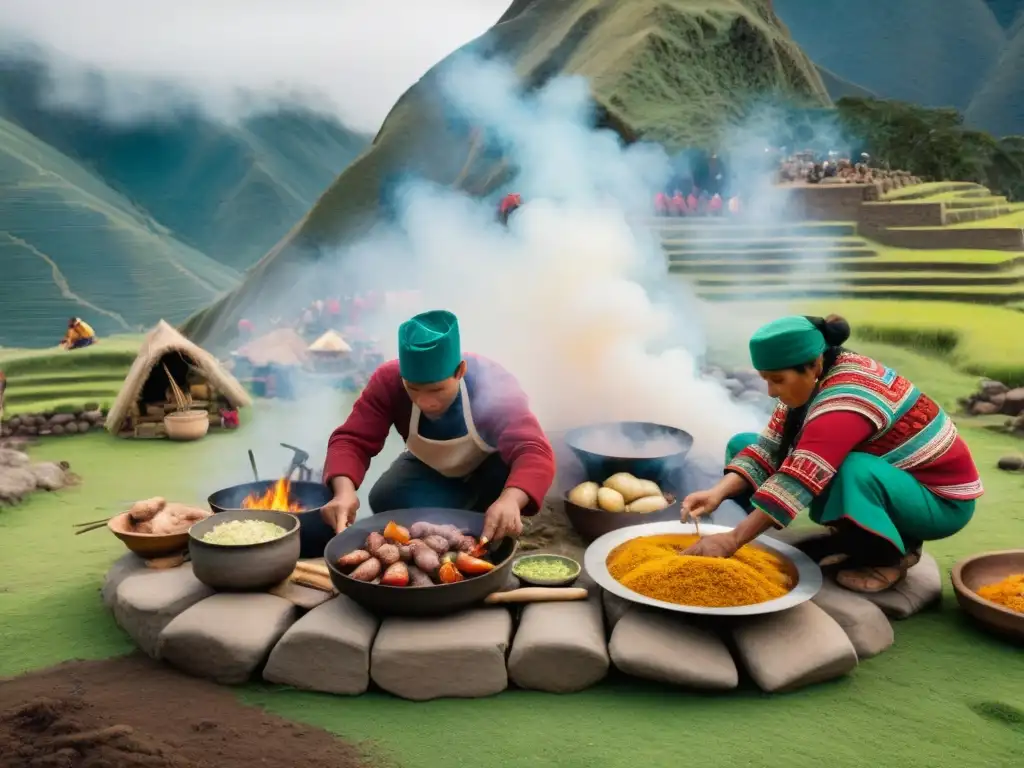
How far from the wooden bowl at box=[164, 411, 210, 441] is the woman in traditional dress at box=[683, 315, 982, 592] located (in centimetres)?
581

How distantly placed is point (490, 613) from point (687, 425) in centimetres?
255

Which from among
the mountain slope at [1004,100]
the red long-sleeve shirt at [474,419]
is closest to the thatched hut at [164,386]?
the red long-sleeve shirt at [474,419]

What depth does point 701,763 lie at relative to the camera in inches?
101

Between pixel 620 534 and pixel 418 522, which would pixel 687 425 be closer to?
pixel 620 534

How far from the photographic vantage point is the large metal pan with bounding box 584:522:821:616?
3.02m

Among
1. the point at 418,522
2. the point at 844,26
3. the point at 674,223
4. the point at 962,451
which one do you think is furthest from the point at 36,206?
the point at 844,26

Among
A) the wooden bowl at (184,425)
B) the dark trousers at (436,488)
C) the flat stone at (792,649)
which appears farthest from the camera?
the wooden bowl at (184,425)

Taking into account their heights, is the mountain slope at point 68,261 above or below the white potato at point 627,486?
above

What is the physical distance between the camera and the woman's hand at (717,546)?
331 cm

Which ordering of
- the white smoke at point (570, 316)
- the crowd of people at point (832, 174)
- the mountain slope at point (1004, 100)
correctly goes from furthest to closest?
1. the mountain slope at point (1004, 100)
2. the crowd of people at point (832, 174)
3. the white smoke at point (570, 316)

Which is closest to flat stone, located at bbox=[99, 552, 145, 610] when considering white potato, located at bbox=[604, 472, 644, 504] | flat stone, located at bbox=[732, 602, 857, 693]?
white potato, located at bbox=[604, 472, 644, 504]

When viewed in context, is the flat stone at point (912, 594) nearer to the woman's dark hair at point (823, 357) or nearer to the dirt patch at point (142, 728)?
the woman's dark hair at point (823, 357)

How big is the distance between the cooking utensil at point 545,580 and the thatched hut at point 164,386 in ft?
16.9

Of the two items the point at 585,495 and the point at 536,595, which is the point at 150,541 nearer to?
the point at 536,595
